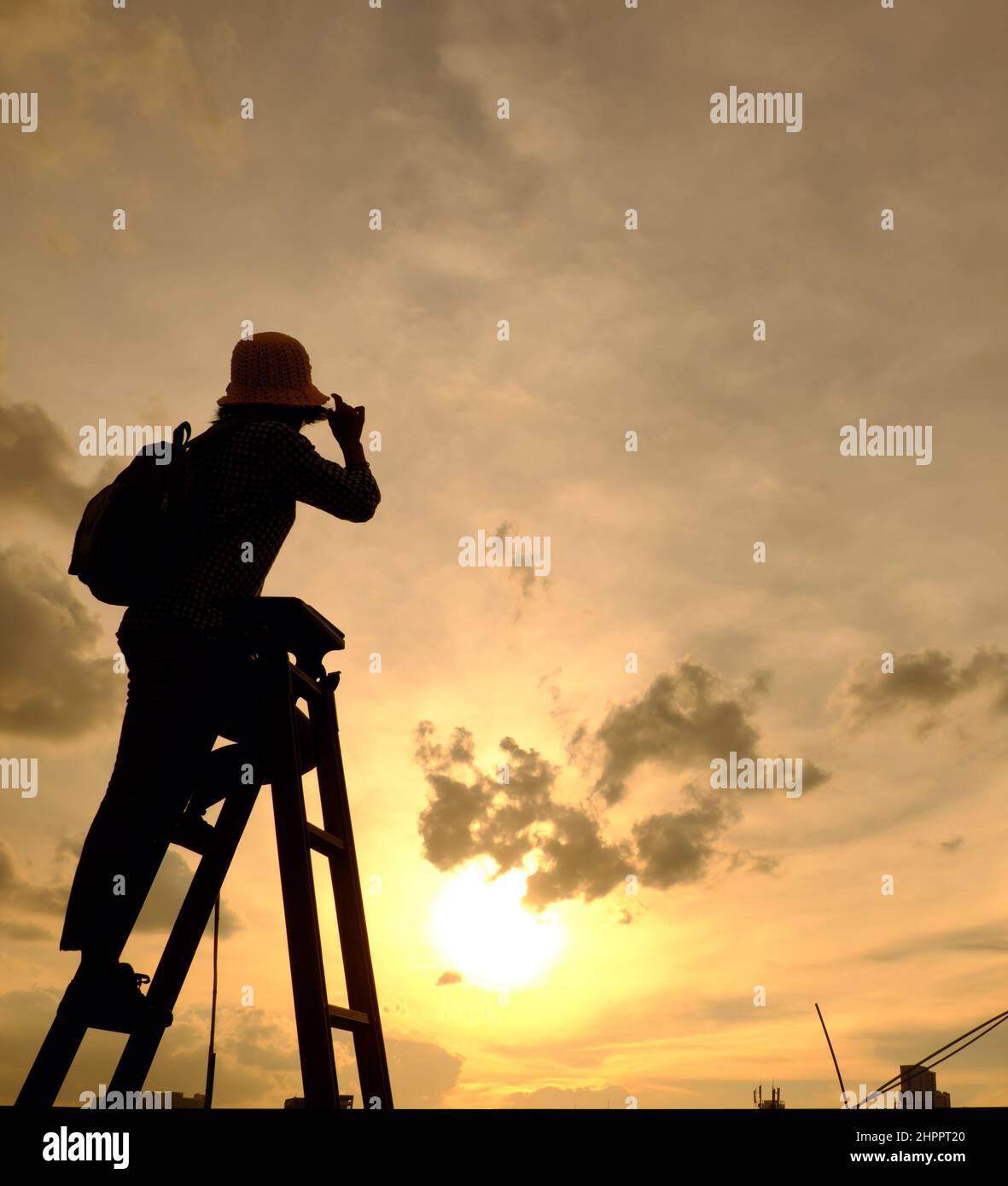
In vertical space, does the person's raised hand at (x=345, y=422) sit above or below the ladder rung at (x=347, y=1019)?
above

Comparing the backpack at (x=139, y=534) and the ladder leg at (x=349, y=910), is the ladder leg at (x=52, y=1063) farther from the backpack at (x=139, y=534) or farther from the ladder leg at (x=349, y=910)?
the backpack at (x=139, y=534)

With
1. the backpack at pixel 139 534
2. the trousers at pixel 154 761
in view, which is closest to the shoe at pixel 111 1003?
the trousers at pixel 154 761

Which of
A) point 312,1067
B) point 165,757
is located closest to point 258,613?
point 165,757

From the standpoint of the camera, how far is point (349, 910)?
20.8ft

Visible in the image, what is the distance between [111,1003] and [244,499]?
2.49 m

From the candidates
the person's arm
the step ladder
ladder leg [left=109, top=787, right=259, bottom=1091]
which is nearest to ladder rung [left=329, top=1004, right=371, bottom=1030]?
the step ladder

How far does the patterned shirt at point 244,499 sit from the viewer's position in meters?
5.71

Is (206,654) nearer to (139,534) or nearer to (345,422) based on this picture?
(139,534)

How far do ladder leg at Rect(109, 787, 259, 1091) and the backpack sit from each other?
47.7 inches

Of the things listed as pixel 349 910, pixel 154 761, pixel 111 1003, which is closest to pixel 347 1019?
pixel 349 910

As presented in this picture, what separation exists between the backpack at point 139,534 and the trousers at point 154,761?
256 millimetres
